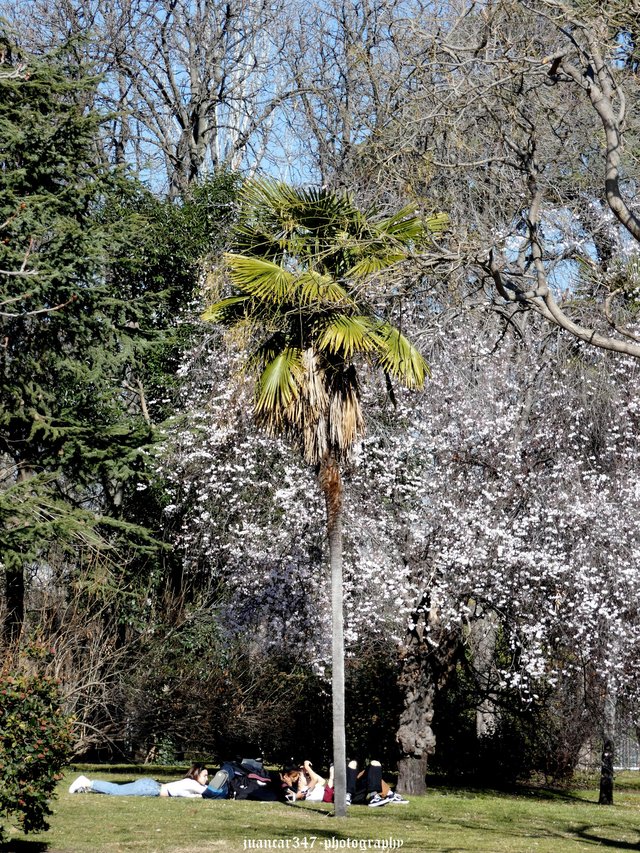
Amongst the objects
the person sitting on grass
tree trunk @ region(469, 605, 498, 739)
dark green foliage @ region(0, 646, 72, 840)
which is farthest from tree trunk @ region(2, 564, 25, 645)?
dark green foliage @ region(0, 646, 72, 840)

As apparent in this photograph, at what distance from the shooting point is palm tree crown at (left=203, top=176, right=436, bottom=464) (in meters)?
10.9

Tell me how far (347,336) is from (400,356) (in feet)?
2.22

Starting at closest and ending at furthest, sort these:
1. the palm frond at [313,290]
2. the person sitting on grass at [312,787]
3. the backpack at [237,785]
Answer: the palm frond at [313,290]
the person sitting on grass at [312,787]
the backpack at [237,785]

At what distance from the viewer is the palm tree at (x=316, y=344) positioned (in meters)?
10.9

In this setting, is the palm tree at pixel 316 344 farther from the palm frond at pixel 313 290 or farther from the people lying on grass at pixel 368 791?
the people lying on grass at pixel 368 791

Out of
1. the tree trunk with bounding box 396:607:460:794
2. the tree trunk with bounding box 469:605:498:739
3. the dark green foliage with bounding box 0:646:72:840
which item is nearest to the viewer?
the dark green foliage with bounding box 0:646:72:840

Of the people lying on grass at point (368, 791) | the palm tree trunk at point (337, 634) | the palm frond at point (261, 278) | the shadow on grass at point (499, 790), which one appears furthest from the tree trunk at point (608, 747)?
the palm frond at point (261, 278)

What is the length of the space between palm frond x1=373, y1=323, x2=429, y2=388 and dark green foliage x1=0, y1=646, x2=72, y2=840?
4890 millimetres

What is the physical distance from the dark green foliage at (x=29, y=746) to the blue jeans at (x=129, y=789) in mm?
5088

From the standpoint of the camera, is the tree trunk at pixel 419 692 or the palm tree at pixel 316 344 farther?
the tree trunk at pixel 419 692

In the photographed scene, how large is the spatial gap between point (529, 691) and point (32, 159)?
11936mm

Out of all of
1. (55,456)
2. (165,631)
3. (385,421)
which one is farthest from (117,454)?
(385,421)

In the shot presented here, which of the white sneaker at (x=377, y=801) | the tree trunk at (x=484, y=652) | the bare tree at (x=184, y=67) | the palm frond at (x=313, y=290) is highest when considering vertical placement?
the bare tree at (x=184, y=67)

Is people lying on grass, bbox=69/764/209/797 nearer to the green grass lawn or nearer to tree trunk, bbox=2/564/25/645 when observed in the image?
the green grass lawn
